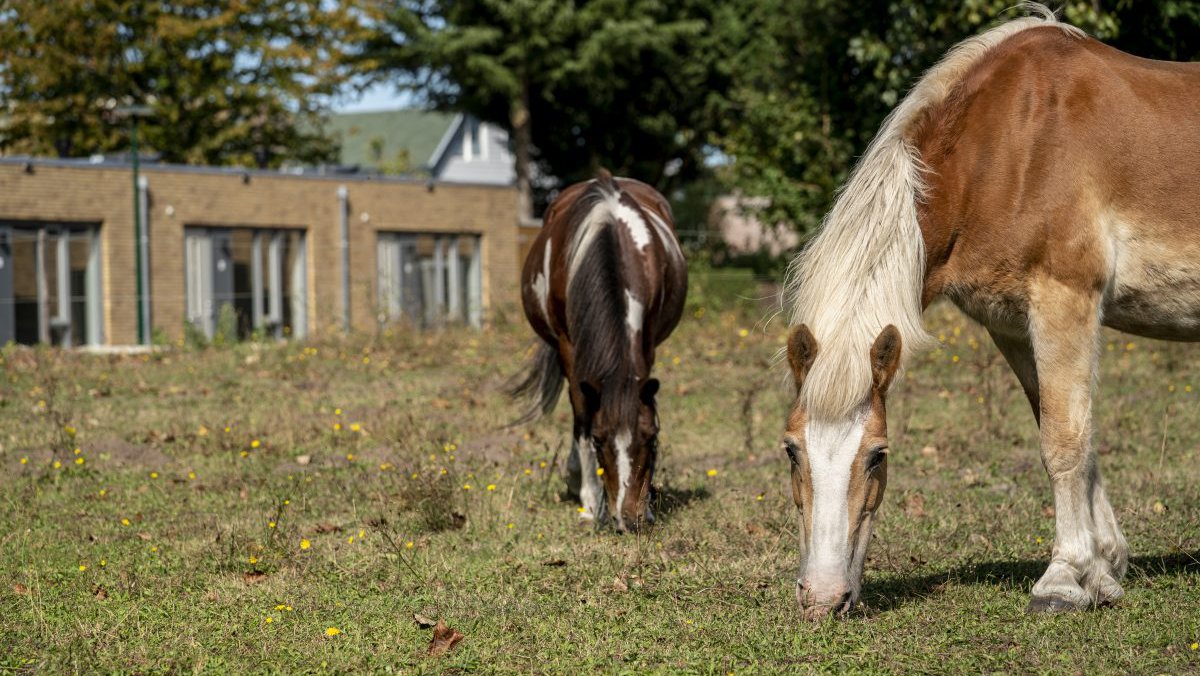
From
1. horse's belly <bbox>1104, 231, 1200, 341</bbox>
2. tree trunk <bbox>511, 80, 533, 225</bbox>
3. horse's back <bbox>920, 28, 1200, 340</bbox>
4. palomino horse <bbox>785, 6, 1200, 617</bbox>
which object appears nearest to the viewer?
palomino horse <bbox>785, 6, 1200, 617</bbox>

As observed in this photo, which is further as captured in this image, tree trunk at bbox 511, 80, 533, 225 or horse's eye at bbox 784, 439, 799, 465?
tree trunk at bbox 511, 80, 533, 225

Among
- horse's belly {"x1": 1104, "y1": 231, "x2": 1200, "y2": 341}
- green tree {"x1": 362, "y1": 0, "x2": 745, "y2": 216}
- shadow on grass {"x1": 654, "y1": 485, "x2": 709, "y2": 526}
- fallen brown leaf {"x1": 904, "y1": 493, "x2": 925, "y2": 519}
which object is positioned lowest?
shadow on grass {"x1": 654, "y1": 485, "x2": 709, "y2": 526}


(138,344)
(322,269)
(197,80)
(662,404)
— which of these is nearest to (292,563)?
(662,404)

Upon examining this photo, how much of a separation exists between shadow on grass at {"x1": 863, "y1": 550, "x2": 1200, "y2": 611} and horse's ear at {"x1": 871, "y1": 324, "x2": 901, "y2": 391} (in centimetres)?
112

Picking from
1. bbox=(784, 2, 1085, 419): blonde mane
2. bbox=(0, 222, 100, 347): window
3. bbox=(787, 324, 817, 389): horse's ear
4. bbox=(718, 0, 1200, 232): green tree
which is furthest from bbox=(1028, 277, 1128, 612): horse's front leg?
bbox=(0, 222, 100, 347): window

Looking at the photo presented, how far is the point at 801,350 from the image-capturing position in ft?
15.9

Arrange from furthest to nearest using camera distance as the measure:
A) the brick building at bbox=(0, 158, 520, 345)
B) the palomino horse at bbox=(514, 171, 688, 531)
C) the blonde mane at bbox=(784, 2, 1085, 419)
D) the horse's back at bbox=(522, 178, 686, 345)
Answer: the brick building at bbox=(0, 158, 520, 345), the horse's back at bbox=(522, 178, 686, 345), the palomino horse at bbox=(514, 171, 688, 531), the blonde mane at bbox=(784, 2, 1085, 419)

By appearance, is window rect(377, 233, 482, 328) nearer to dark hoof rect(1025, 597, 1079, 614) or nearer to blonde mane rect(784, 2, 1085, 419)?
blonde mane rect(784, 2, 1085, 419)

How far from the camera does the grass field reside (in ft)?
16.1

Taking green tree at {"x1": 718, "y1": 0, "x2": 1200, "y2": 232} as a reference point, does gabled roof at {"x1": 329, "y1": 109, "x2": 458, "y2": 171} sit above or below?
above

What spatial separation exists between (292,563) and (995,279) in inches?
141

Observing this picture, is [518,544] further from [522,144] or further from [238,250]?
[522,144]

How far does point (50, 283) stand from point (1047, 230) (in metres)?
22.1

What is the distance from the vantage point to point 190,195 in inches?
1001
